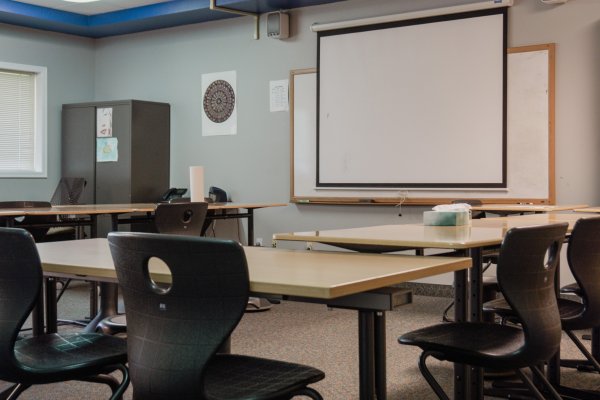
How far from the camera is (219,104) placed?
721 centimetres

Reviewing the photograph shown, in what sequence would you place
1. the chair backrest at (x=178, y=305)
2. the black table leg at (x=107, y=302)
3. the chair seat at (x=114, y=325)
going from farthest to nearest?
the black table leg at (x=107, y=302) < the chair seat at (x=114, y=325) < the chair backrest at (x=178, y=305)

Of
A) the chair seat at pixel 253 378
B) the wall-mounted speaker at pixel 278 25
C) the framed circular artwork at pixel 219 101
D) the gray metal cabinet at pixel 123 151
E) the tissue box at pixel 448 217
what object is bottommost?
the chair seat at pixel 253 378

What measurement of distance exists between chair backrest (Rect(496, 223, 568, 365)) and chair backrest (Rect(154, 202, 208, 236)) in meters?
2.43

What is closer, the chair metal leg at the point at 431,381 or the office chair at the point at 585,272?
the chair metal leg at the point at 431,381

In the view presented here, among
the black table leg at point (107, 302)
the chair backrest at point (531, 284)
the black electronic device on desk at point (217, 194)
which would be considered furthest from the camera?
the black electronic device on desk at point (217, 194)

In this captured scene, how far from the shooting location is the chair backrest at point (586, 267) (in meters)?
2.40

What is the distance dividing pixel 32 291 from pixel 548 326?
1.38m

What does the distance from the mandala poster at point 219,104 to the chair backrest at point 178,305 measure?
567 cm

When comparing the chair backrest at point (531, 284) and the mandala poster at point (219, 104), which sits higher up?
the mandala poster at point (219, 104)

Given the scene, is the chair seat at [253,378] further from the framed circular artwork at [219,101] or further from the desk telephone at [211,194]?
the framed circular artwork at [219,101]

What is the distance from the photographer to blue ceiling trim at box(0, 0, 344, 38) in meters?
6.60

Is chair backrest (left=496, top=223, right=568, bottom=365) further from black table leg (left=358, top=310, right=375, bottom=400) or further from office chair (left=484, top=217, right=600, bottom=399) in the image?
black table leg (left=358, top=310, right=375, bottom=400)

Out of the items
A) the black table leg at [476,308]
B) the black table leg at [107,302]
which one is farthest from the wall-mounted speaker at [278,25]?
the black table leg at [476,308]

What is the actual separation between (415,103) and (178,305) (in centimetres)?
479
